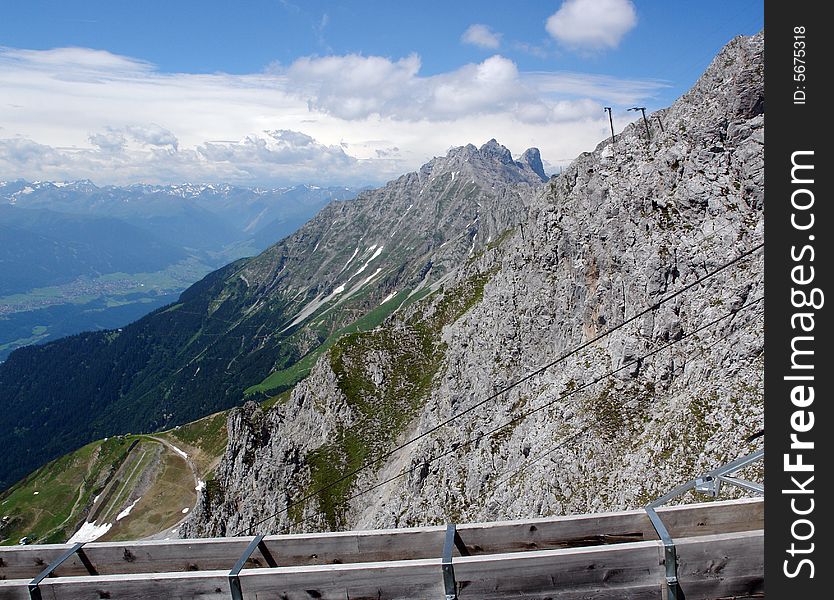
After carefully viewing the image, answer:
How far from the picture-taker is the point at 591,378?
44500 millimetres

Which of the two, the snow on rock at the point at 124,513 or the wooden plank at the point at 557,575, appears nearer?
the wooden plank at the point at 557,575

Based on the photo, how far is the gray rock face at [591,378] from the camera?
34.8 meters

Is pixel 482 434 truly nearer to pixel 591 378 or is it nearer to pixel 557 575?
pixel 591 378

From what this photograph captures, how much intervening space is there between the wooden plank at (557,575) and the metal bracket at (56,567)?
2129 mm

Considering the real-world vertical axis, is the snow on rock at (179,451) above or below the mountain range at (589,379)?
below

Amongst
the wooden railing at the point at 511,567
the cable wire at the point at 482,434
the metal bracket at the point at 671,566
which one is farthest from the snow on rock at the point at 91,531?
the metal bracket at the point at 671,566

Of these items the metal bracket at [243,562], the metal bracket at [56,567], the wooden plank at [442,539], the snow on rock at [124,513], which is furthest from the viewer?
the snow on rock at [124,513]

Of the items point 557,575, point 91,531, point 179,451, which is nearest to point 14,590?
point 557,575

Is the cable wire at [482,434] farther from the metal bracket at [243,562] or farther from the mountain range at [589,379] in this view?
the metal bracket at [243,562]

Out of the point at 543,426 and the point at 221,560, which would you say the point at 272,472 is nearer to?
the point at 543,426

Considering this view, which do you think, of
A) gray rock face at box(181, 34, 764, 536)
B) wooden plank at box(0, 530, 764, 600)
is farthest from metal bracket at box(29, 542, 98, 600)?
gray rock face at box(181, 34, 764, 536)

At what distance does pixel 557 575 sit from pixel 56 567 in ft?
18.1

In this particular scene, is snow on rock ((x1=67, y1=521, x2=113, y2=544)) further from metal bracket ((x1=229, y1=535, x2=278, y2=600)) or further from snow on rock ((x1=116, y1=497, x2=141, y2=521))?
metal bracket ((x1=229, y1=535, x2=278, y2=600))

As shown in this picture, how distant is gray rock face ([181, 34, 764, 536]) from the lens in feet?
114
